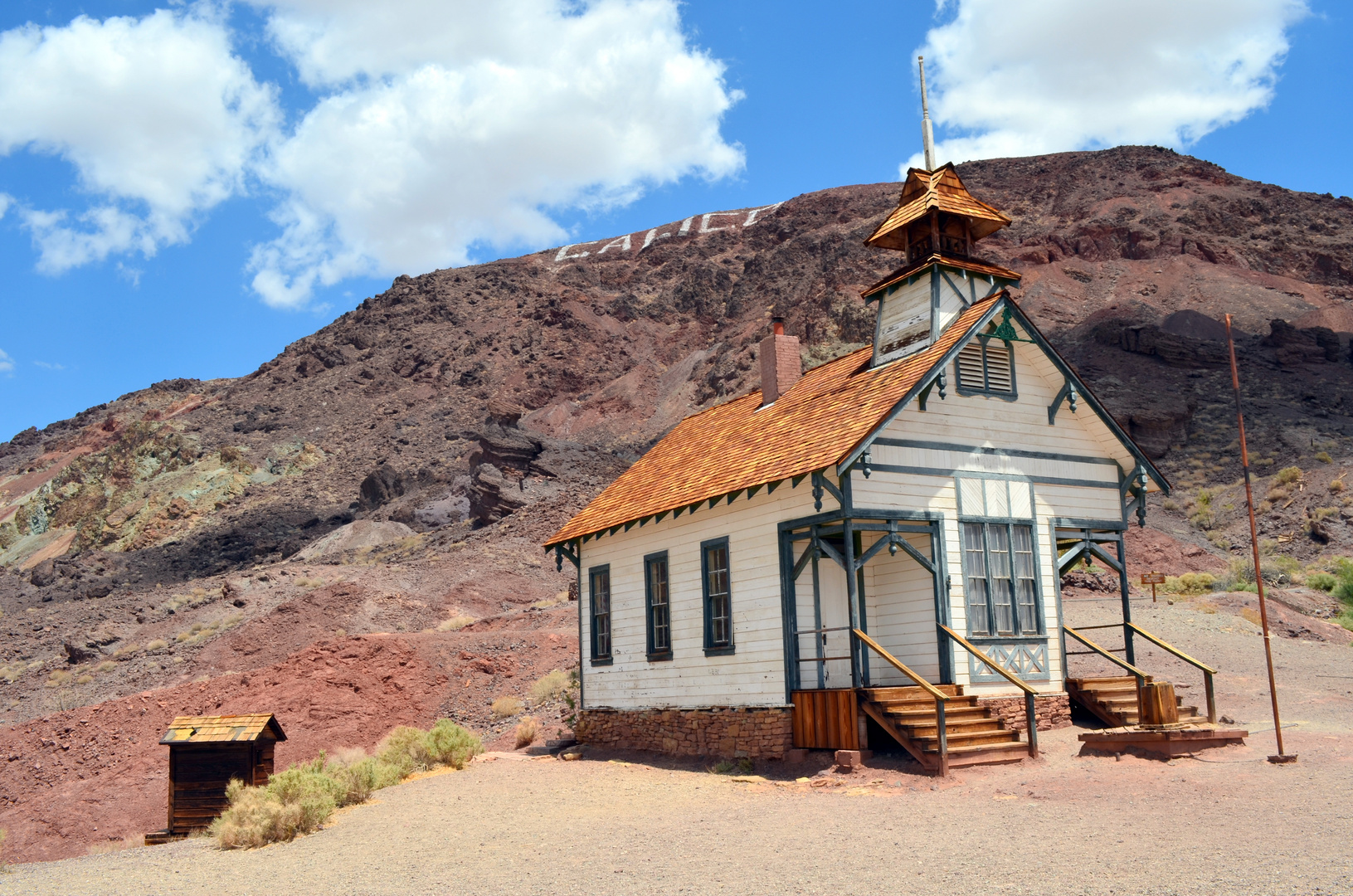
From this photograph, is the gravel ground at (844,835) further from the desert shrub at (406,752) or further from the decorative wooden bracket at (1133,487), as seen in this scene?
the decorative wooden bracket at (1133,487)

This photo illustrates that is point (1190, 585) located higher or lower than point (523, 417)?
lower

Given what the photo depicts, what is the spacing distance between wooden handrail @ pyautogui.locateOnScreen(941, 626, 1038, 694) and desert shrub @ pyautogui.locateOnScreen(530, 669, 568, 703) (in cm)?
1310

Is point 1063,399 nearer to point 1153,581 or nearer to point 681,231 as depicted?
point 1153,581

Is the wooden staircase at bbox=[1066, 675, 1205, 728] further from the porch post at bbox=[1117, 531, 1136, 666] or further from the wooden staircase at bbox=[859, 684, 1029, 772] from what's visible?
the wooden staircase at bbox=[859, 684, 1029, 772]

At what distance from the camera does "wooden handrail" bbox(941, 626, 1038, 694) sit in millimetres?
13883

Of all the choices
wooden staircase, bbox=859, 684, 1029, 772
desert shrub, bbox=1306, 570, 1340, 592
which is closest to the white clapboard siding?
wooden staircase, bbox=859, 684, 1029, 772

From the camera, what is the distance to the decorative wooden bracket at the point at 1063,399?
16.9m

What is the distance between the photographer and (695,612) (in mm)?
17547

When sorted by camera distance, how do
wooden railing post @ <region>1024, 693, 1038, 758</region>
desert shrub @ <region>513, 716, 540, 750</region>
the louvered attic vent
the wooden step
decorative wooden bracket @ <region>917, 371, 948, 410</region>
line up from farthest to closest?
1. desert shrub @ <region>513, 716, 540, 750</region>
2. the louvered attic vent
3. decorative wooden bracket @ <region>917, 371, 948, 410</region>
4. the wooden step
5. wooden railing post @ <region>1024, 693, 1038, 758</region>

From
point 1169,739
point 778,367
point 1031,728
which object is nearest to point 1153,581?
point 778,367

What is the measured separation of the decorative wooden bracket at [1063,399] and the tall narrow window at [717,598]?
17.8 ft

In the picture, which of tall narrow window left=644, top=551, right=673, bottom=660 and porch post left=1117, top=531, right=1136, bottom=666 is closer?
porch post left=1117, top=531, right=1136, bottom=666

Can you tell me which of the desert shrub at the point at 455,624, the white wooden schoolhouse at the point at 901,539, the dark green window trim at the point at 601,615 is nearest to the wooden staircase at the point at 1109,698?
the white wooden schoolhouse at the point at 901,539

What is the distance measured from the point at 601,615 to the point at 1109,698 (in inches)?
349
